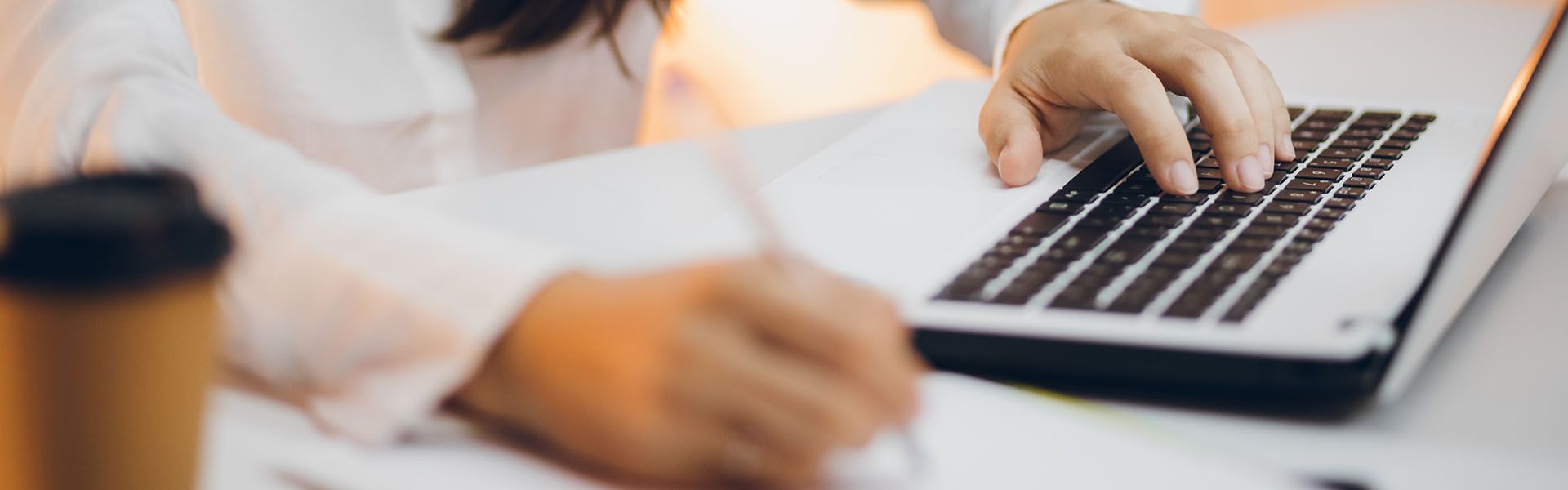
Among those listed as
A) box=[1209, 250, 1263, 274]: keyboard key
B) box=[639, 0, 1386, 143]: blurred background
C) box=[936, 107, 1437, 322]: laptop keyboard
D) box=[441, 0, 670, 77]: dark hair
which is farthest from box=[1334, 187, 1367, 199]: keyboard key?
box=[639, 0, 1386, 143]: blurred background

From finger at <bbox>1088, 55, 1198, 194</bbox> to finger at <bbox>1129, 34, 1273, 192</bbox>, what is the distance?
0.01 metres

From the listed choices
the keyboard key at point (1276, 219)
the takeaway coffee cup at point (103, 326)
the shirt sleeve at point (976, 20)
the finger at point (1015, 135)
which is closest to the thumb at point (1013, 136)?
the finger at point (1015, 135)

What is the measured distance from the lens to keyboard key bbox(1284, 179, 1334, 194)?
463 millimetres

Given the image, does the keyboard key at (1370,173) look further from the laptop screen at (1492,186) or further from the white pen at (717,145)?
the white pen at (717,145)

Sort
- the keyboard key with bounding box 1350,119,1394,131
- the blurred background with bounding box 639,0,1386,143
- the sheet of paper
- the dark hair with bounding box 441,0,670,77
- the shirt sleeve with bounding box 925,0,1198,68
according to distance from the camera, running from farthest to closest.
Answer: the blurred background with bounding box 639,0,1386,143 → the shirt sleeve with bounding box 925,0,1198,68 → the dark hair with bounding box 441,0,670,77 → the keyboard key with bounding box 1350,119,1394,131 → the sheet of paper

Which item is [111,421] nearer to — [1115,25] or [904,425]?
[904,425]

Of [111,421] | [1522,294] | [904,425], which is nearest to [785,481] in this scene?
[904,425]

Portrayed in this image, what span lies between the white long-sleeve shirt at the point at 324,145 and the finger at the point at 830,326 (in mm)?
68

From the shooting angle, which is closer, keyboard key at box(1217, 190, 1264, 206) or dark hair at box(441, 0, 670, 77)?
keyboard key at box(1217, 190, 1264, 206)

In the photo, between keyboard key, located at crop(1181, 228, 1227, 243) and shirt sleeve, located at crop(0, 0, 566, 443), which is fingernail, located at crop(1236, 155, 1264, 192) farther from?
shirt sleeve, located at crop(0, 0, 566, 443)

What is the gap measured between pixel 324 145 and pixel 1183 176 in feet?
1.69

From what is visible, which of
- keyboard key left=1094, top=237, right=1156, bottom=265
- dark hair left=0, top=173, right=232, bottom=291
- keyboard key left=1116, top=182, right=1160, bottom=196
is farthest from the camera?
keyboard key left=1116, top=182, right=1160, bottom=196

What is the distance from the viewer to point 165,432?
0.19 metres

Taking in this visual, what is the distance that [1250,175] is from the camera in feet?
1.53
